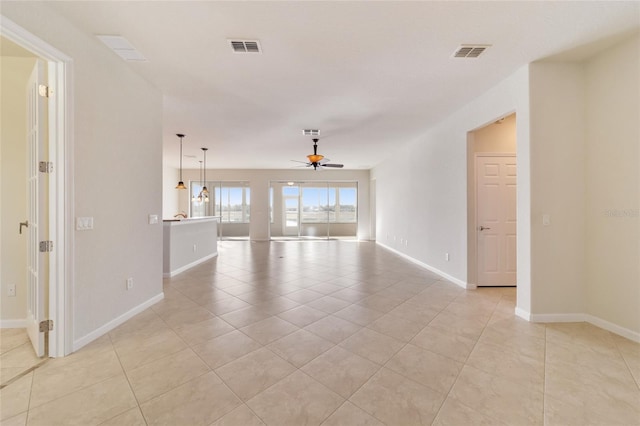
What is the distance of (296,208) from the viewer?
429 inches

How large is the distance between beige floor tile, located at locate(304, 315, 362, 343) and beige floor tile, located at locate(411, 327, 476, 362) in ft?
2.10

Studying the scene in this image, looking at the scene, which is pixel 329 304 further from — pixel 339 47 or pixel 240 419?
pixel 339 47

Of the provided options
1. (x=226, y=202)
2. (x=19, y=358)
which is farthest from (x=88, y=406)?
(x=226, y=202)

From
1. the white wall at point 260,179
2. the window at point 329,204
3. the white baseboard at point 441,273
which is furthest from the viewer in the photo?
the window at point 329,204

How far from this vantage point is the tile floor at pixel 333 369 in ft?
5.07

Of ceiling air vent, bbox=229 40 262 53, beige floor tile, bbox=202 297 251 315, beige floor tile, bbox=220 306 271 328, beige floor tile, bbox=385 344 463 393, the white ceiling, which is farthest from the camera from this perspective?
beige floor tile, bbox=202 297 251 315

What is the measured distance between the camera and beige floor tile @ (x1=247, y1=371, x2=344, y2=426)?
Answer: 1506 millimetres

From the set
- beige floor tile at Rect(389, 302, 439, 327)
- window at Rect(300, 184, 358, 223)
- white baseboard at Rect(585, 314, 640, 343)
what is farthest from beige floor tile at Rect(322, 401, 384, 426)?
window at Rect(300, 184, 358, 223)

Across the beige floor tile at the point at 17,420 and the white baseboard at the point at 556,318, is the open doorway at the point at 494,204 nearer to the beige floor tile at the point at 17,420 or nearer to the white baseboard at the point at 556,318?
the white baseboard at the point at 556,318

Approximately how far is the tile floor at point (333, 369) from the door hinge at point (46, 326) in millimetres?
248

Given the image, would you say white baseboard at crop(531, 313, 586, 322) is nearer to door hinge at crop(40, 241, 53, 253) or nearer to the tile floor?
the tile floor

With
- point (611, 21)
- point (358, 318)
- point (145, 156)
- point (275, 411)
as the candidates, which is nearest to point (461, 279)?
point (358, 318)

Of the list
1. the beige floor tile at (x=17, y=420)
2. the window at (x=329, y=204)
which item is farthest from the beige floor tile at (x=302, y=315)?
the window at (x=329, y=204)

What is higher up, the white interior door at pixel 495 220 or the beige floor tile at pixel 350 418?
the white interior door at pixel 495 220
